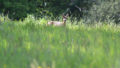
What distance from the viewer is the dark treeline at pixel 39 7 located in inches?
797

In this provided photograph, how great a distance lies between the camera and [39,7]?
2467 cm

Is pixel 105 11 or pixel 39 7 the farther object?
pixel 39 7

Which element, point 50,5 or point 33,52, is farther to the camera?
point 50,5

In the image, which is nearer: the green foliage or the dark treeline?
the green foliage

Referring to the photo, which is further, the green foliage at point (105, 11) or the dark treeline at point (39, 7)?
the dark treeline at point (39, 7)

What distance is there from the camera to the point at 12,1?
2023cm

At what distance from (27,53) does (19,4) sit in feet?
57.6

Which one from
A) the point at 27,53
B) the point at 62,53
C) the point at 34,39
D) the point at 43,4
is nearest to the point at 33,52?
the point at 27,53

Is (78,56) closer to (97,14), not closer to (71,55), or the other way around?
(71,55)

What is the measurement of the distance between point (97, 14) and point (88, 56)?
61.8ft

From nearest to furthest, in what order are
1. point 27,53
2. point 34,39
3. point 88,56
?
point 88,56 → point 27,53 → point 34,39

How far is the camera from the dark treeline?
20.2m

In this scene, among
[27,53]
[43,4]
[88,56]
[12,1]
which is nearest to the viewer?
[88,56]

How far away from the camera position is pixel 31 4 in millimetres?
22312
